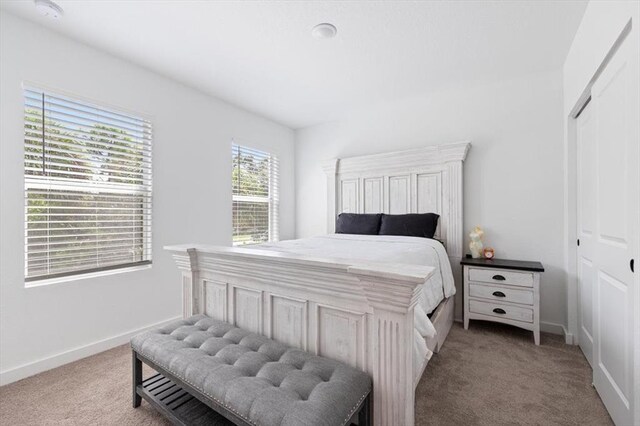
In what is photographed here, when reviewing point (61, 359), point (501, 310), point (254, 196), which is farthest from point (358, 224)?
point (61, 359)

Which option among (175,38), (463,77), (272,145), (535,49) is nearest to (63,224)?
(175,38)

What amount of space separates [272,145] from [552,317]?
3.89m

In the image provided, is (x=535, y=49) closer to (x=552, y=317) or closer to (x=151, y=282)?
(x=552, y=317)

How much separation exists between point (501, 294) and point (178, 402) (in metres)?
2.70

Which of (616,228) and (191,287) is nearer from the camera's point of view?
(616,228)

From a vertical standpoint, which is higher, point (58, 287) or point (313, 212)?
point (313, 212)

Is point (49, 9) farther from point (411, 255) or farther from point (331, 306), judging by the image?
point (411, 255)

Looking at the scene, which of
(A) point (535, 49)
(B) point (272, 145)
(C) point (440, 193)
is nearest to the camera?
(A) point (535, 49)

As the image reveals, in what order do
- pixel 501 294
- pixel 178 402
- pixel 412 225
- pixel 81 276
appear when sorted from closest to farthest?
1. pixel 178 402
2. pixel 81 276
3. pixel 501 294
4. pixel 412 225

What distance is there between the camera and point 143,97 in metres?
2.70

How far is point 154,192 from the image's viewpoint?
2.78 m

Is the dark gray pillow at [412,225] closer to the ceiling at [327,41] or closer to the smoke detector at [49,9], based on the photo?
the ceiling at [327,41]

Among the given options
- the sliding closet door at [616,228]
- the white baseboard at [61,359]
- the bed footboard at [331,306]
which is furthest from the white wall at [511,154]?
the white baseboard at [61,359]

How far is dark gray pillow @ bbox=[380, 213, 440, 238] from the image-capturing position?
3.05m
